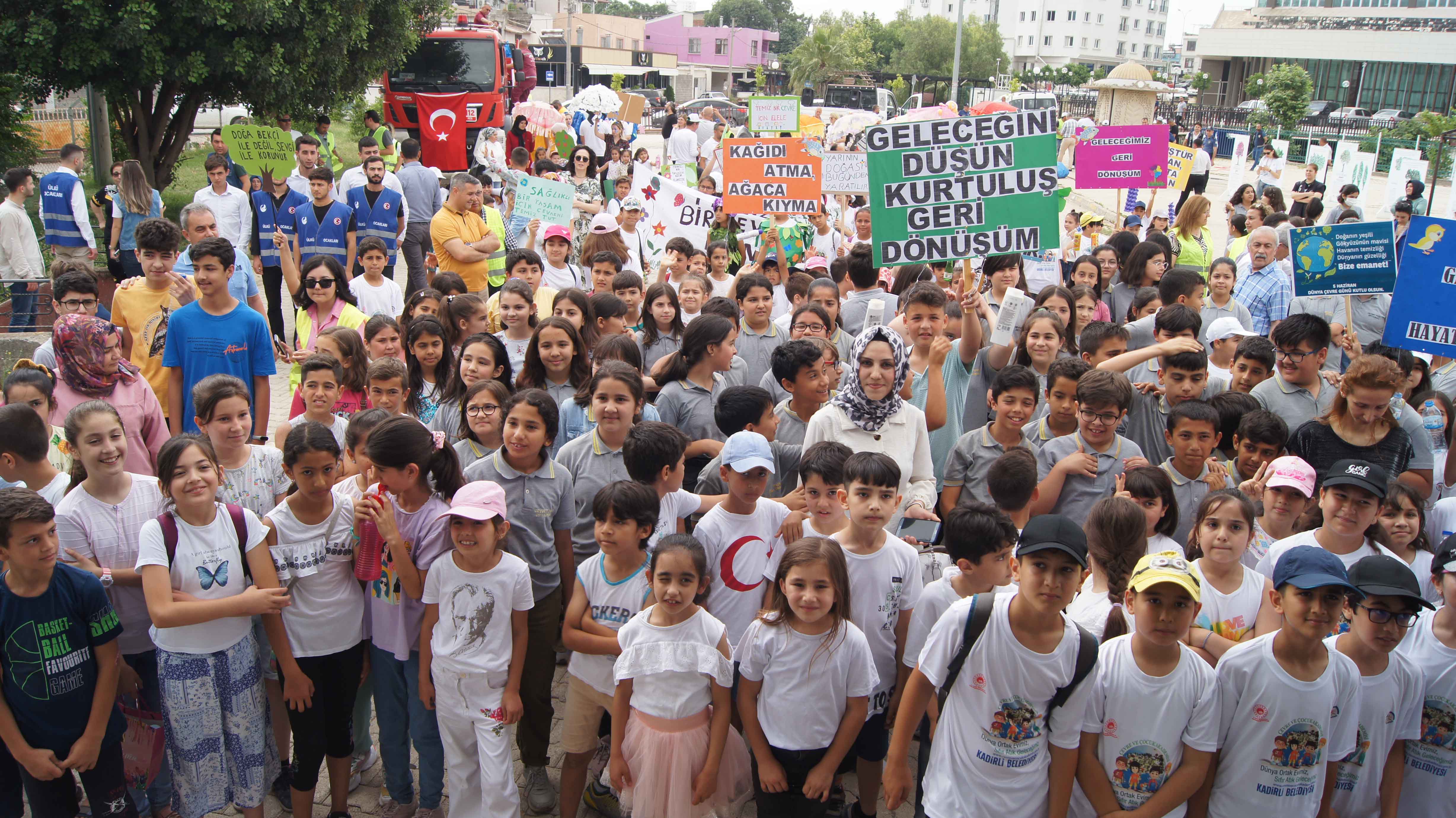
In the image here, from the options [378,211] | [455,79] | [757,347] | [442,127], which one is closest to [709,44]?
[455,79]

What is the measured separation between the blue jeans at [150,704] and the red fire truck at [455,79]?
18997 millimetres

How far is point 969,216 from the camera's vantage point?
682cm

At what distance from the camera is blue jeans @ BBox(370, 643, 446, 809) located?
414 cm

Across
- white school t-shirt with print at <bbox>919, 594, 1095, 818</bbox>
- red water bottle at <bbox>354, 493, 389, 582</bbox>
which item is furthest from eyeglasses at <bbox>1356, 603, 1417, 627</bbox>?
red water bottle at <bbox>354, 493, 389, 582</bbox>

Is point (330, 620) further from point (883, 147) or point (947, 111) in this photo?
point (947, 111)

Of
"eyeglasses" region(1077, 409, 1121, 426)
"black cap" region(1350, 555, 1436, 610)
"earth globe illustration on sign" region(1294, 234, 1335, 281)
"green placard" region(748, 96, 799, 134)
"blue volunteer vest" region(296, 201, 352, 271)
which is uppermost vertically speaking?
"green placard" region(748, 96, 799, 134)

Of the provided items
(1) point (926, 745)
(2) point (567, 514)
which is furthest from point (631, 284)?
(1) point (926, 745)

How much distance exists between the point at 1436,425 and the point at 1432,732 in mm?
2746

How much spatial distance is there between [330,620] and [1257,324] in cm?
750

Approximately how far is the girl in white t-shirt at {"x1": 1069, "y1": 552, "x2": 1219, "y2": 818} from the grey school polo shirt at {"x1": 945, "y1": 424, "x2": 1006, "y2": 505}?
4.78 ft

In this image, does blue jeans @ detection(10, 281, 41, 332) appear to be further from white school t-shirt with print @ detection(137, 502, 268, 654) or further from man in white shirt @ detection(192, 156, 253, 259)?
white school t-shirt with print @ detection(137, 502, 268, 654)

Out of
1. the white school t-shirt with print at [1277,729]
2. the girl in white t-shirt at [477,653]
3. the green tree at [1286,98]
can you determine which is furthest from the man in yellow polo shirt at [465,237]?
the green tree at [1286,98]

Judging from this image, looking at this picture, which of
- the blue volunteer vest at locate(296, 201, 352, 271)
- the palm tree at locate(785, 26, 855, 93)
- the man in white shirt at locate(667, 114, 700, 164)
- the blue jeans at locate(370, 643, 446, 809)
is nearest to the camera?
the blue jeans at locate(370, 643, 446, 809)

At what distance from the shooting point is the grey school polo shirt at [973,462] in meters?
4.73
